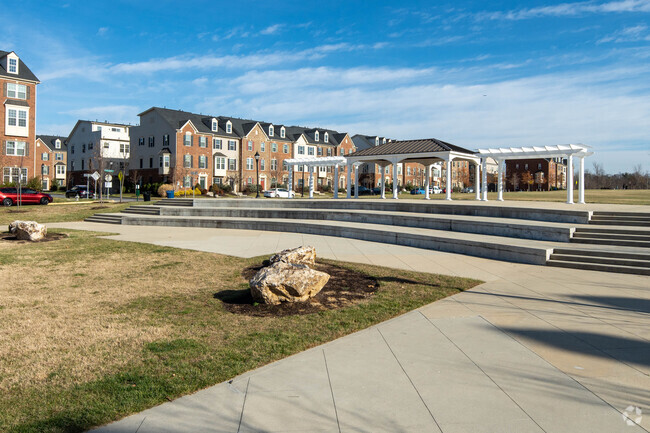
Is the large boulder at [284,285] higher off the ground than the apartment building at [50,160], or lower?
lower

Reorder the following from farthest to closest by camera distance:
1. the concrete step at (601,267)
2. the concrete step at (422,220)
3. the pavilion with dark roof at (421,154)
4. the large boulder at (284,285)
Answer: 1. the pavilion with dark roof at (421,154)
2. the concrete step at (422,220)
3. the concrete step at (601,267)
4. the large boulder at (284,285)

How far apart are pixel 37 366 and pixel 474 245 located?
38.5 feet

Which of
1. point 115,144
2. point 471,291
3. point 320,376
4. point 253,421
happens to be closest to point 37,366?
point 253,421

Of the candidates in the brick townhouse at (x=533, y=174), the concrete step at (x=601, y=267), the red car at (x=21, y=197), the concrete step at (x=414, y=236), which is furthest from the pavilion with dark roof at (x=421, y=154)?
the brick townhouse at (x=533, y=174)

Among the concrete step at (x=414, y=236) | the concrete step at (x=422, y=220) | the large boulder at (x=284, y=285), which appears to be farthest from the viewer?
the concrete step at (x=422, y=220)

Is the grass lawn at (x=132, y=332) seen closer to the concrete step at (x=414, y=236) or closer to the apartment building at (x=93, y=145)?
the concrete step at (x=414, y=236)

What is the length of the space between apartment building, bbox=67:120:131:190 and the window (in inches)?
959

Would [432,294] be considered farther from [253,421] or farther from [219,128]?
[219,128]

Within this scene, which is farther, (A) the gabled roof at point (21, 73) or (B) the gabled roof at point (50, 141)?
(B) the gabled roof at point (50, 141)

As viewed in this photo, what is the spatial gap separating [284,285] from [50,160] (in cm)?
9583

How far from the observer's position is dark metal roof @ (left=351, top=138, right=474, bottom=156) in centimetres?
2807

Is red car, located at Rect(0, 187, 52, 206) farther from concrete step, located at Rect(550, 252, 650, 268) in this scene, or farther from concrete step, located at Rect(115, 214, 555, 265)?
concrete step, located at Rect(550, 252, 650, 268)

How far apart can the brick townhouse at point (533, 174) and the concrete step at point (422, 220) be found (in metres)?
83.1

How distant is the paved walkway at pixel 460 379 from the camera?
3.84 metres
